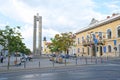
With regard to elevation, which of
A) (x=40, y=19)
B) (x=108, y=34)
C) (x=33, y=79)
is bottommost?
(x=33, y=79)

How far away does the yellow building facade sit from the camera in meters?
65.4

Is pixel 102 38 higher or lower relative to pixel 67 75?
higher

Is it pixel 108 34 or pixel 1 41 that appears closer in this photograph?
pixel 1 41

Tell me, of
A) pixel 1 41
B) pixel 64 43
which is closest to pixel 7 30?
pixel 1 41

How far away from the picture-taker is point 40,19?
254ft

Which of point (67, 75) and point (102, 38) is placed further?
point (102, 38)

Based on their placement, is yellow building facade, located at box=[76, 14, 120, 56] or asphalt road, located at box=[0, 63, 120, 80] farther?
yellow building facade, located at box=[76, 14, 120, 56]

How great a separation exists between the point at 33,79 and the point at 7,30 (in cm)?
1806

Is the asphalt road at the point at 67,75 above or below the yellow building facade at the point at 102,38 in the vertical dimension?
below

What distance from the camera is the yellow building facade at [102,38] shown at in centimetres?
6544

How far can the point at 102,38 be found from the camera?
73.4 meters

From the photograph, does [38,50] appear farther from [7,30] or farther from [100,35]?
[7,30]

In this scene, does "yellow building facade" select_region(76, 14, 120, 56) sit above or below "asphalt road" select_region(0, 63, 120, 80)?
above

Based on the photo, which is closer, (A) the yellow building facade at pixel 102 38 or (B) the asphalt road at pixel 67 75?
(B) the asphalt road at pixel 67 75
